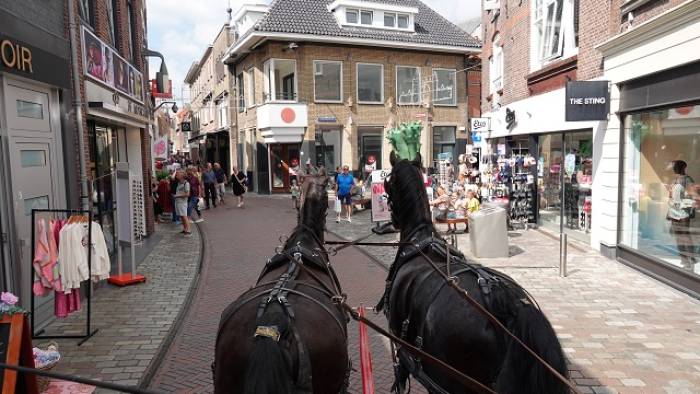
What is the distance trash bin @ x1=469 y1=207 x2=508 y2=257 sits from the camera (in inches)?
395

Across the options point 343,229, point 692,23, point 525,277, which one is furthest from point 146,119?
point 692,23

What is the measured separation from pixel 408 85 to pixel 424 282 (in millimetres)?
24752

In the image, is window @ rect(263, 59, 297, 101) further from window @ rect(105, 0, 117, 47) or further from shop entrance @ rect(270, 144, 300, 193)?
window @ rect(105, 0, 117, 47)

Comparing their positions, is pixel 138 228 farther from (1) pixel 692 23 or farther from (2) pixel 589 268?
(1) pixel 692 23

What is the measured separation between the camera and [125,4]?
12.3 metres

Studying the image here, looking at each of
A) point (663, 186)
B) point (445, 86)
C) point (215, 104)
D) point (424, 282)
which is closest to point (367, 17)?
point (445, 86)

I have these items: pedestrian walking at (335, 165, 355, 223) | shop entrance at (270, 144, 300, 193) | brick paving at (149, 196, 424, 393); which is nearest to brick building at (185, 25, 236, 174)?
shop entrance at (270, 144, 300, 193)

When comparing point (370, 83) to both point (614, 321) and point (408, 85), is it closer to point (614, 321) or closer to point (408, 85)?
point (408, 85)

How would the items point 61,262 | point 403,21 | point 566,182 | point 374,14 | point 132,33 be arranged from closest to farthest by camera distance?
point 61,262 → point 566,182 → point 132,33 → point 374,14 → point 403,21

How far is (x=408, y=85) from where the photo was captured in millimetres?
27203

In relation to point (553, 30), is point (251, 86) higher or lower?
higher

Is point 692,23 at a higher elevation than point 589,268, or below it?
higher

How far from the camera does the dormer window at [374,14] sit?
85.8 feet

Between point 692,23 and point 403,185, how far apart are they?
19.3 feet
